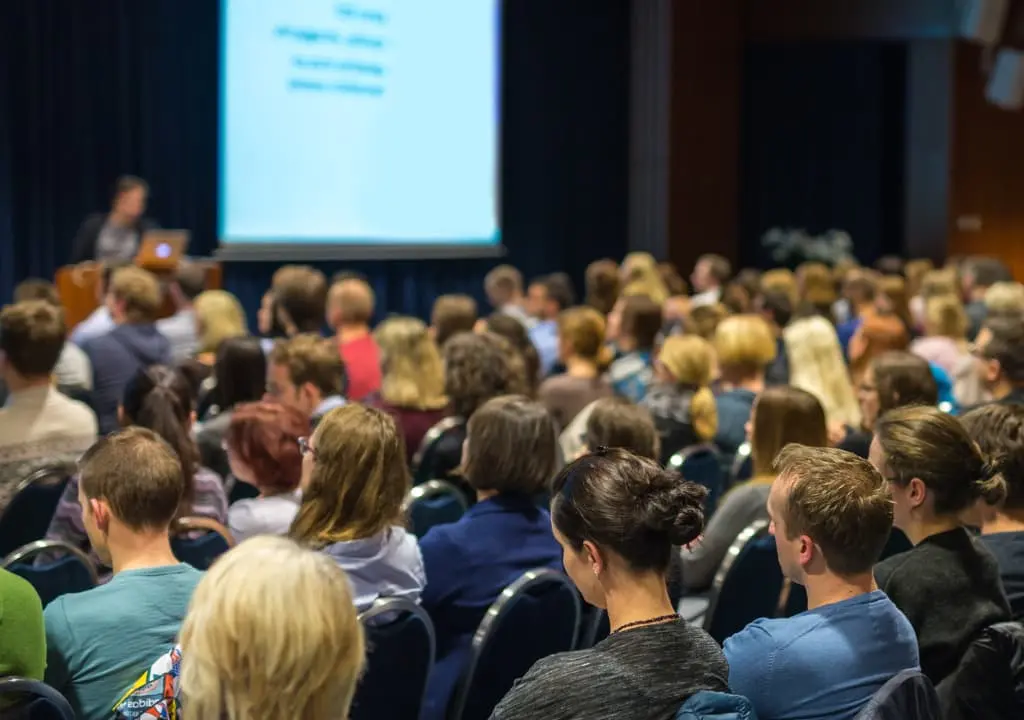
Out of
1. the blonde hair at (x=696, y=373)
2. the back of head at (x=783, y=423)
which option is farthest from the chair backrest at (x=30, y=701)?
the blonde hair at (x=696, y=373)

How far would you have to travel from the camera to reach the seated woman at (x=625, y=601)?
188 cm

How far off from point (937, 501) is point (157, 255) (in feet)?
21.0

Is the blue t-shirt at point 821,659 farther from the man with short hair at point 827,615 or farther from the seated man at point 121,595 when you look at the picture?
the seated man at point 121,595

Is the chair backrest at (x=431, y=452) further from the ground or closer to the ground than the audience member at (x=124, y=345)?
closer to the ground

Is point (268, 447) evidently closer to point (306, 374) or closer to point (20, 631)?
point (306, 374)

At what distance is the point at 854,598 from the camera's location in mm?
2236

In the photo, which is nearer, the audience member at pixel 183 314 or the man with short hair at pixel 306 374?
the man with short hair at pixel 306 374

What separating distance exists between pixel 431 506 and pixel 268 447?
0.58 m

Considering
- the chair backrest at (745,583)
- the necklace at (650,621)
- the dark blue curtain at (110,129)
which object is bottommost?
the chair backrest at (745,583)

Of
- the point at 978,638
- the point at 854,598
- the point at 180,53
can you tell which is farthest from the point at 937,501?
the point at 180,53

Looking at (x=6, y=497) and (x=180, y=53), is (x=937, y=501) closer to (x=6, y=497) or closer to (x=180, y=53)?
(x=6, y=497)

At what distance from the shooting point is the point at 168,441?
3650 mm

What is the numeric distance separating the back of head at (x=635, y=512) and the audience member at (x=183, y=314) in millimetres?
4674

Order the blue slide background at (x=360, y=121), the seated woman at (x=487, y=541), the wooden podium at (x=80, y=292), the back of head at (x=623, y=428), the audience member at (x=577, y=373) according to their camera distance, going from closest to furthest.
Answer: the seated woman at (x=487, y=541) → the back of head at (x=623, y=428) → the audience member at (x=577, y=373) → the wooden podium at (x=80, y=292) → the blue slide background at (x=360, y=121)
